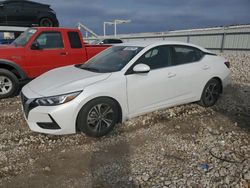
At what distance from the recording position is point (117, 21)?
4472 cm

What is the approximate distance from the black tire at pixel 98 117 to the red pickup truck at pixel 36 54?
338 cm

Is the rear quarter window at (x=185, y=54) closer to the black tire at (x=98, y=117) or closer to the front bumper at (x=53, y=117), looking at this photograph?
the black tire at (x=98, y=117)

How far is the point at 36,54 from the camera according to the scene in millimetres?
6387

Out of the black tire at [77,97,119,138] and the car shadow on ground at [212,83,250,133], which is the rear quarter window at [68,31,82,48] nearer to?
the black tire at [77,97,119,138]

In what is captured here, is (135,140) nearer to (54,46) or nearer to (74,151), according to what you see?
(74,151)

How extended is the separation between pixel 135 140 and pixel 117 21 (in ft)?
142

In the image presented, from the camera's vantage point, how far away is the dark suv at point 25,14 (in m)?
9.85

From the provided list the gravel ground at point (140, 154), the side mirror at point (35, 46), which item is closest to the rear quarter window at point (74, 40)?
the side mirror at point (35, 46)

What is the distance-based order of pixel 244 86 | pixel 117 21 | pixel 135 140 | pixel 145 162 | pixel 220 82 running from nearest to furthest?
pixel 145 162
pixel 135 140
pixel 220 82
pixel 244 86
pixel 117 21

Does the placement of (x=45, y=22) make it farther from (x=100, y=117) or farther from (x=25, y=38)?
(x=100, y=117)

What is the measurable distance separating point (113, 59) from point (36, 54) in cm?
286

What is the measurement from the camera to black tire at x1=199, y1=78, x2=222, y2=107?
530 centimetres

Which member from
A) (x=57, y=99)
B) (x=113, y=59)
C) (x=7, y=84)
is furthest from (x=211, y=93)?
(x=7, y=84)

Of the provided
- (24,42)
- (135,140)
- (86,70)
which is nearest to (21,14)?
(24,42)
